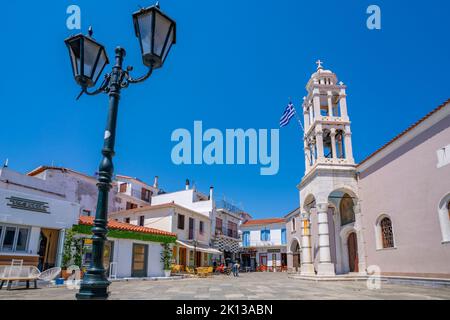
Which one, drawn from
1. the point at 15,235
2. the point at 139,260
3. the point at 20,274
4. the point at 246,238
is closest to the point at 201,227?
the point at 139,260

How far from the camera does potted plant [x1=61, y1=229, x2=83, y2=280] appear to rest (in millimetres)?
15295

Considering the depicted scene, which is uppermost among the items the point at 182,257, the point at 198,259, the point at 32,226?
the point at 32,226

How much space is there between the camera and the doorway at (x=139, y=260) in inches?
771

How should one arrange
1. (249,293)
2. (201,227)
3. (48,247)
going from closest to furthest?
(249,293)
(48,247)
(201,227)

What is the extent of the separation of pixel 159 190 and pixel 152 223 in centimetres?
1629

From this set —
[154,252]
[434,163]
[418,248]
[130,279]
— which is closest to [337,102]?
[434,163]

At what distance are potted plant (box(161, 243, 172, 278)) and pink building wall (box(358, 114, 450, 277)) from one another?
12831 mm

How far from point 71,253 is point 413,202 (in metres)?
16.6

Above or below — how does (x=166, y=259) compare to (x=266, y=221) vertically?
below

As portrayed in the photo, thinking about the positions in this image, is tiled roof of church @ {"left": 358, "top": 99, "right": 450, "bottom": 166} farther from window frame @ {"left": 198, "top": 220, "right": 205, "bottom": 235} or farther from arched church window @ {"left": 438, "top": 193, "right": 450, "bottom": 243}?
window frame @ {"left": 198, "top": 220, "right": 205, "bottom": 235}

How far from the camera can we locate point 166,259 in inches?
858

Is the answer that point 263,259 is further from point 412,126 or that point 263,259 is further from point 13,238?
point 13,238

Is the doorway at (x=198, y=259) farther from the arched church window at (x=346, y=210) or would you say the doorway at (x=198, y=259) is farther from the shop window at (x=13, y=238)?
the shop window at (x=13, y=238)

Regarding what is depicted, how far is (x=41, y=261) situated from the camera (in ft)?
53.1
